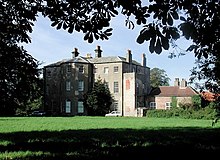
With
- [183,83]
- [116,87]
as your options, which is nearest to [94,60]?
[116,87]

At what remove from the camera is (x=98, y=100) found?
196 feet

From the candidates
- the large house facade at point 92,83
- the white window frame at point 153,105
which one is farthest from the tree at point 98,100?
the white window frame at point 153,105

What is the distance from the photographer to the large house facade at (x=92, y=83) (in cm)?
6134

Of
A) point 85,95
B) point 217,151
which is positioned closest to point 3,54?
point 217,151

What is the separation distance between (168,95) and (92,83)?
14814 mm

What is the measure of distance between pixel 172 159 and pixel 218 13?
13.5 ft

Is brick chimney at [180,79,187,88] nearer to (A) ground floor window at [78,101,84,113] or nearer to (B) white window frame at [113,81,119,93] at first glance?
(B) white window frame at [113,81,119,93]

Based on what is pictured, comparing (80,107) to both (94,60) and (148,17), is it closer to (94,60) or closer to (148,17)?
(94,60)

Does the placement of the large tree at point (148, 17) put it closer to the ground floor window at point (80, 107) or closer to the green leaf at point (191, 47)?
the green leaf at point (191, 47)

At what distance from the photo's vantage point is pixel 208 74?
32.2 feet

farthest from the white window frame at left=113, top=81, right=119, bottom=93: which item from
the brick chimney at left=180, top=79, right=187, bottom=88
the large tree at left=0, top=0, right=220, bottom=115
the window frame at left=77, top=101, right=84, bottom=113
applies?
the large tree at left=0, top=0, right=220, bottom=115

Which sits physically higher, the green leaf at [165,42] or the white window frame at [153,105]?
the green leaf at [165,42]

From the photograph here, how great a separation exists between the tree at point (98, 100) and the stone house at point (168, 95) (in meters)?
9.92

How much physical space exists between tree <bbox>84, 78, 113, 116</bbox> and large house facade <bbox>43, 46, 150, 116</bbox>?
128 centimetres
